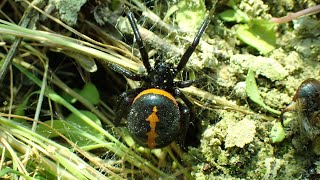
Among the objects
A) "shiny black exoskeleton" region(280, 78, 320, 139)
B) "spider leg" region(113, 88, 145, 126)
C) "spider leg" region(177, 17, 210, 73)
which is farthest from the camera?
"spider leg" region(113, 88, 145, 126)

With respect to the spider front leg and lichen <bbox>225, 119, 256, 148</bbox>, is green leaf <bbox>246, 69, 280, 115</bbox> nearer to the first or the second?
lichen <bbox>225, 119, 256, 148</bbox>

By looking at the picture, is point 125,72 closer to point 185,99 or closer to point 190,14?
point 185,99

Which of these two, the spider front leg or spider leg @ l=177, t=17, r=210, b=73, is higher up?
spider leg @ l=177, t=17, r=210, b=73

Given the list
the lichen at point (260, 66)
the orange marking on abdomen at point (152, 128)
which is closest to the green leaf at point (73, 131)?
the orange marking on abdomen at point (152, 128)

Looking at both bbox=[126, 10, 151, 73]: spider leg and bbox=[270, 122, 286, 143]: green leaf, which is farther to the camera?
bbox=[126, 10, 151, 73]: spider leg

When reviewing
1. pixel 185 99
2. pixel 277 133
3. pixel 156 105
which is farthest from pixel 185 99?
pixel 277 133

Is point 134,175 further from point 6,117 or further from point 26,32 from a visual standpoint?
point 26,32

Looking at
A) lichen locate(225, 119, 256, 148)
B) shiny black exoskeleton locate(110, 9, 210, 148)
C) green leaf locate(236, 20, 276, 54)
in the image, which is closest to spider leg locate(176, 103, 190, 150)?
shiny black exoskeleton locate(110, 9, 210, 148)
